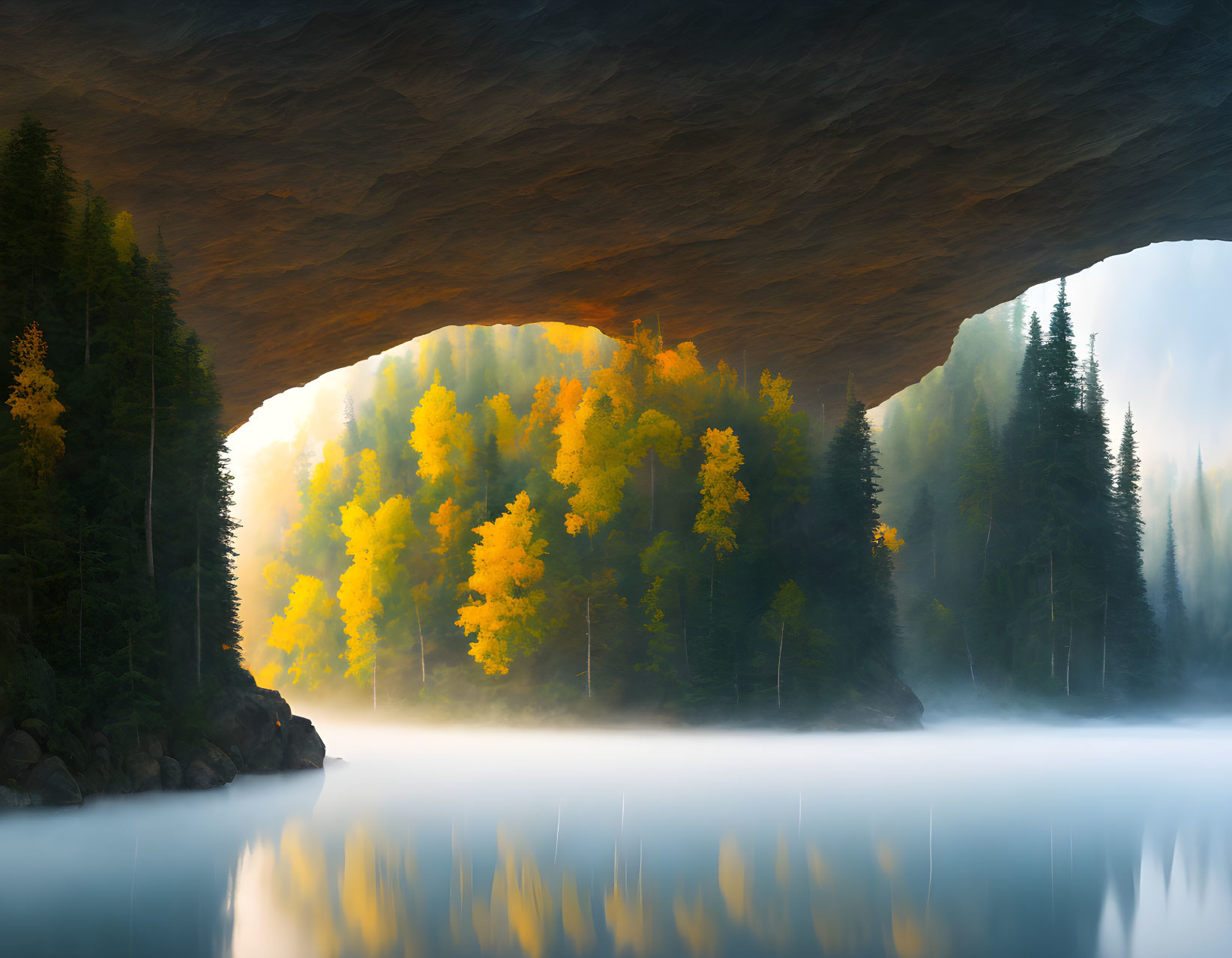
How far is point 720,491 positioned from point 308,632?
54.0ft

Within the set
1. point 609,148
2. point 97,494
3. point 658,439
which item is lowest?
point 97,494

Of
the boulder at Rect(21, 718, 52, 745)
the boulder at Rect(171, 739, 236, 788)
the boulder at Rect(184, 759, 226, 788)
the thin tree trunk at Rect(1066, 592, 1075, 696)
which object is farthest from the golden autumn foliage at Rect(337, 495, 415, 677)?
the thin tree trunk at Rect(1066, 592, 1075, 696)

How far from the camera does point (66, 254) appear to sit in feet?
61.1

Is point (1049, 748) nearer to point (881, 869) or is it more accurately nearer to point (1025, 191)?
point (1025, 191)

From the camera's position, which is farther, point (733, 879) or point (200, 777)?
point (200, 777)

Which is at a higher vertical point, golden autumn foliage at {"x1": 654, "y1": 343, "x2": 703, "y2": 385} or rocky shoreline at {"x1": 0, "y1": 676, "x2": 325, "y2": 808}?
golden autumn foliage at {"x1": 654, "y1": 343, "x2": 703, "y2": 385}

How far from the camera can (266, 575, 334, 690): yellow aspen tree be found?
129 feet

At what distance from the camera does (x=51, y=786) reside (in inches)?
612

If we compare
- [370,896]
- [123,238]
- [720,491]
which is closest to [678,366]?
[720,491]

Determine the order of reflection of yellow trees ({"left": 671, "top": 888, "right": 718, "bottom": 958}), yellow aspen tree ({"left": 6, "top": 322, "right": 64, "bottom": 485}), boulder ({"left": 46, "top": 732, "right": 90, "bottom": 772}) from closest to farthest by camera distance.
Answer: reflection of yellow trees ({"left": 671, "top": 888, "right": 718, "bottom": 958}) → boulder ({"left": 46, "top": 732, "right": 90, "bottom": 772}) → yellow aspen tree ({"left": 6, "top": 322, "right": 64, "bottom": 485})

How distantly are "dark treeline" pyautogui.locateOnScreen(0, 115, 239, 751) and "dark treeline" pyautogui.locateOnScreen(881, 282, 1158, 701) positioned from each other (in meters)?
27.9

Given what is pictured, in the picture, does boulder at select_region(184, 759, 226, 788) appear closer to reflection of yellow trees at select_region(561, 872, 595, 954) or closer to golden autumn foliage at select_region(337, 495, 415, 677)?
reflection of yellow trees at select_region(561, 872, 595, 954)

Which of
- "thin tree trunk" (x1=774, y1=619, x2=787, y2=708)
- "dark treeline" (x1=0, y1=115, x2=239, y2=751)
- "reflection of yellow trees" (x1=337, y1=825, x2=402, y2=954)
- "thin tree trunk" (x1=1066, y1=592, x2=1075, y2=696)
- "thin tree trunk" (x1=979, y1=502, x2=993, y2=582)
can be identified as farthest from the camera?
"thin tree trunk" (x1=979, y1=502, x2=993, y2=582)

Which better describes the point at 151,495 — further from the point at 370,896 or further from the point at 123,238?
the point at 370,896
